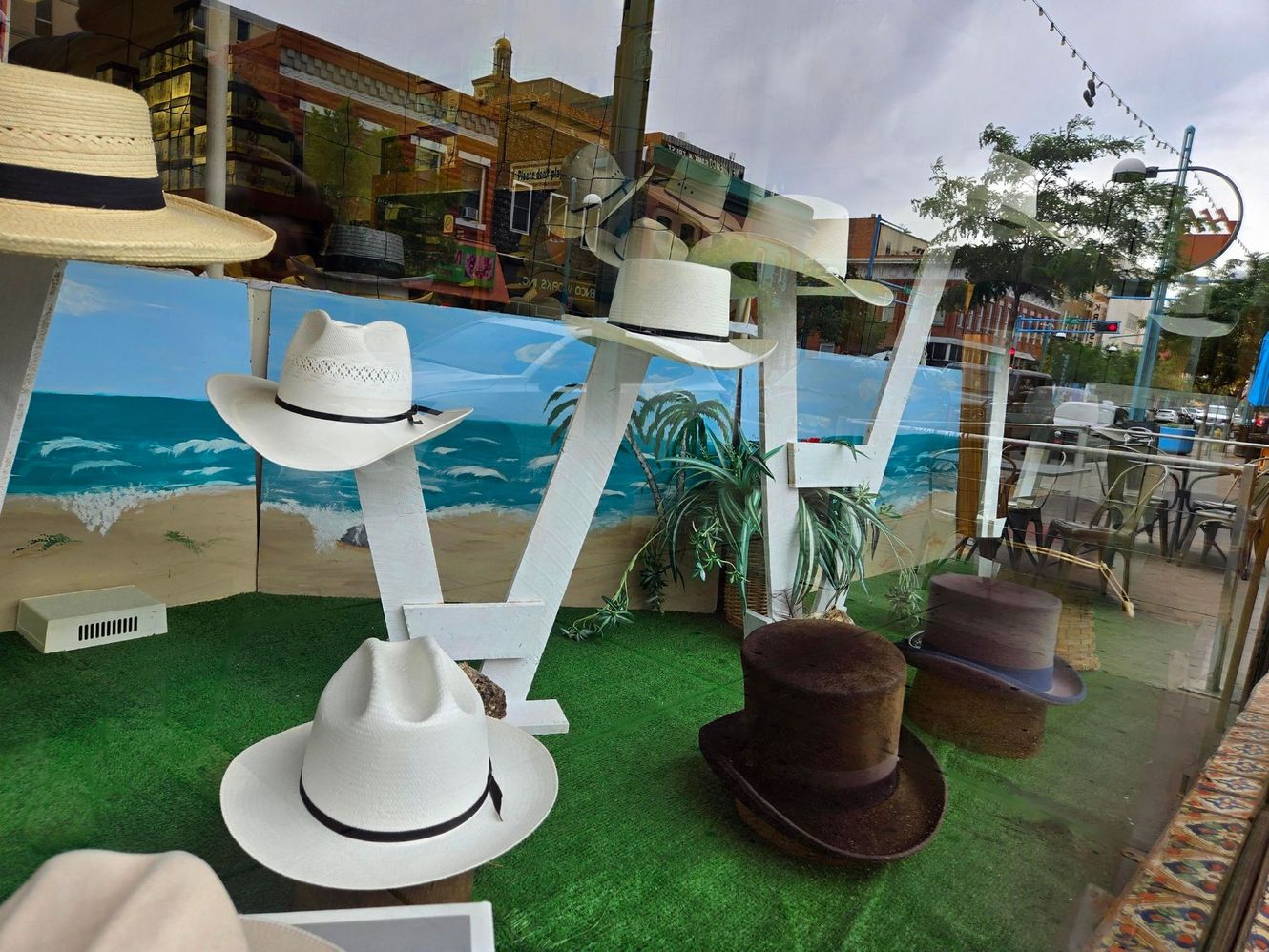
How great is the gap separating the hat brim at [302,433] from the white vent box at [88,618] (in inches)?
48.5

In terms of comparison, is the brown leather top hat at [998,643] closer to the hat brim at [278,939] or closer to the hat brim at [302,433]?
the hat brim at [302,433]

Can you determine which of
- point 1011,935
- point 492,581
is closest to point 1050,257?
point 1011,935

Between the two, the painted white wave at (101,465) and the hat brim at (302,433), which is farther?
the painted white wave at (101,465)

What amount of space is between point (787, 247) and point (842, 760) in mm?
1769

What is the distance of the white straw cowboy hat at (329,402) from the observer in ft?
5.22

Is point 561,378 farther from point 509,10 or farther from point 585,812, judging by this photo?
point 585,812

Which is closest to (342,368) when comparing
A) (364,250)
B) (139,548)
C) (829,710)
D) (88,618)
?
(829,710)

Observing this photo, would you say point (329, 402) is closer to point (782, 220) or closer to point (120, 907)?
point (120, 907)

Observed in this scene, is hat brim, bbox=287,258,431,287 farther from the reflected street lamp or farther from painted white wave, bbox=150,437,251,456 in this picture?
the reflected street lamp

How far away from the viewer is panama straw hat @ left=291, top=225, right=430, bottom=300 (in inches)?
119

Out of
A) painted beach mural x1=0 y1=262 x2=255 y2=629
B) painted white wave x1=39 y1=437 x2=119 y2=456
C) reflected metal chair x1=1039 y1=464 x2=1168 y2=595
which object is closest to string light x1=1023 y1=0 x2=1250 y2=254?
reflected metal chair x1=1039 y1=464 x2=1168 y2=595

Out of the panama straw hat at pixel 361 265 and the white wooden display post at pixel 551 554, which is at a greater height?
the panama straw hat at pixel 361 265

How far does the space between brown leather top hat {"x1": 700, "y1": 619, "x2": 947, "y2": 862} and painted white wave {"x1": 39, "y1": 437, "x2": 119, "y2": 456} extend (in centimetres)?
228

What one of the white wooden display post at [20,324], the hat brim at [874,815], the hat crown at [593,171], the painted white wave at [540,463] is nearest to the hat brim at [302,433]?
the white wooden display post at [20,324]
